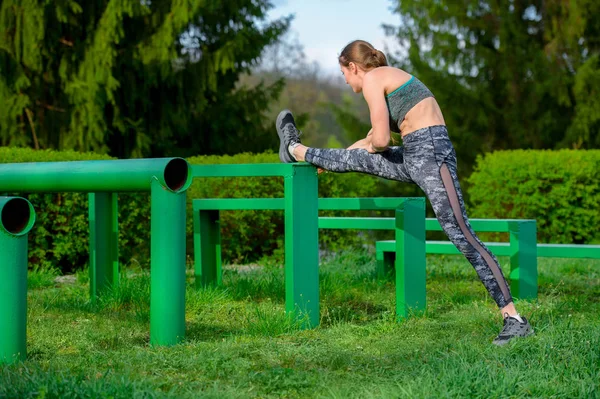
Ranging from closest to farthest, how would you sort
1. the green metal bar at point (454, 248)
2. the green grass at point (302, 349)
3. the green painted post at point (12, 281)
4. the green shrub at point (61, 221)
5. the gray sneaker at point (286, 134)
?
the green grass at point (302, 349)
the green painted post at point (12, 281)
the gray sneaker at point (286, 134)
the green metal bar at point (454, 248)
the green shrub at point (61, 221)

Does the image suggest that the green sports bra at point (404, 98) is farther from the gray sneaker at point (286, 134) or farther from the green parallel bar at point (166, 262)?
the green parallel bar at point (166, 262)

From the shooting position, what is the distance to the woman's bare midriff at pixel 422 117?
13.6 ft

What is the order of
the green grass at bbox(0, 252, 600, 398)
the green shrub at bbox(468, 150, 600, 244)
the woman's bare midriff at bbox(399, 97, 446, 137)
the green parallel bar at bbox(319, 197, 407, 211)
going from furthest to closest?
1. the green shrub at bbox(468, 150, 600, 244)
2. the green parallel bar at bbox(319, 197, 407, 211)
3. the woman's bare midriff at bbox(399, 97, 446, 137)
4. the green grass at bbox(0, 252, 600, 398)

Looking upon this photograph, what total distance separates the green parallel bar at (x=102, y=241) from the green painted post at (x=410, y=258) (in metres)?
1.91

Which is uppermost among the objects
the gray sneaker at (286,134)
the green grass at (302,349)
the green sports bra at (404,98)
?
the green sports bra at (404,98)

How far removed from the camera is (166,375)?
10.2 feet

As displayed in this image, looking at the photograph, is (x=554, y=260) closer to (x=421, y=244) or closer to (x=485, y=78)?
(x=421, y=244)

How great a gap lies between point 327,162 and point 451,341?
47.4 inches

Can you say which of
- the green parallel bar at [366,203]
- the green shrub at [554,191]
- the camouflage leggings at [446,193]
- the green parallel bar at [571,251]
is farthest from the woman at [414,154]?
the green shrub at [554,191]

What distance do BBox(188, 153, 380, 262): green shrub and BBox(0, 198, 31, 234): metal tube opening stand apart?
205 inches

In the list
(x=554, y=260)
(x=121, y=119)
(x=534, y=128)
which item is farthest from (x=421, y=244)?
(x=534, y=128)

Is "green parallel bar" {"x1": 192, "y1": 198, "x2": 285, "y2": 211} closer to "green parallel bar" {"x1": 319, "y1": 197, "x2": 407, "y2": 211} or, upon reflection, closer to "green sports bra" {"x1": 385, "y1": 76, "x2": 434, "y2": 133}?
"green parallel bar" {"x1": 319, "y1": 197, "x2": 407, "y2": 211}

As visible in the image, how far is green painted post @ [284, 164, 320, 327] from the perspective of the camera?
14.2 feet

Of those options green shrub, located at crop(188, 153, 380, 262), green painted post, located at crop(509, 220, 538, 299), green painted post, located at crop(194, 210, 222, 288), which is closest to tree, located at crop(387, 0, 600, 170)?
green shrub, located at crop(188, 153, 380, 262)
